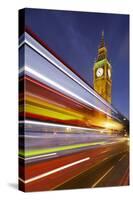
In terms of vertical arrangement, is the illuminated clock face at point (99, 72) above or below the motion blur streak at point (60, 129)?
above

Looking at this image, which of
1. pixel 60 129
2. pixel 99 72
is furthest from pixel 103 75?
pixel 60 129

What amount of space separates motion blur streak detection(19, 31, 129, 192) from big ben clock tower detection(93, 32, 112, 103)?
0.11 metres

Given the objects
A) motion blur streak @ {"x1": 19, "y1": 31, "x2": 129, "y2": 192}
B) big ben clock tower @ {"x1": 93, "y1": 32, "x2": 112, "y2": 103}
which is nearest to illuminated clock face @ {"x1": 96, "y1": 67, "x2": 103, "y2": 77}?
big ben clock tower @ {"x1": 93, "y1": 32, "x2": 112, "y2": 103}

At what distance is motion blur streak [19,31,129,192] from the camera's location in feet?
21.4

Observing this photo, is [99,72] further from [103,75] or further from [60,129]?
[60,129]

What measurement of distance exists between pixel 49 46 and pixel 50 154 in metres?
1.40

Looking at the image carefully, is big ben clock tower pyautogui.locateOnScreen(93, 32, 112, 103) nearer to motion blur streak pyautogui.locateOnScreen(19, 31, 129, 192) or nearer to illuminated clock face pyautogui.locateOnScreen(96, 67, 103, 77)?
illuminated clock face pyautogui.locateOnScreen(96, 67, 103, 77)

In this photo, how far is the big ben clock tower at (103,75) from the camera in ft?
24.1

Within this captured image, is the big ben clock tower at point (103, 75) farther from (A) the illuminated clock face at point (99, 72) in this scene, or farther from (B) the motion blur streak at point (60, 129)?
(B) the motion blur streak at point (60, 129)

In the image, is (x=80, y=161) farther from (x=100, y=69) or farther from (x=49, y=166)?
(x=100, y=69)

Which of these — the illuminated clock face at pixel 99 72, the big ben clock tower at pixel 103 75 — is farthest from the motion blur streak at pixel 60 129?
the illuminated clock face at pixel 99 72

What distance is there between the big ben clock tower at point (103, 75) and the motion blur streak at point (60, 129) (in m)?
0.11

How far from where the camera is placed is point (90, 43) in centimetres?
721

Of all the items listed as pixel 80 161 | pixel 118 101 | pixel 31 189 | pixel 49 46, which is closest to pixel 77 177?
pixel 80 161
